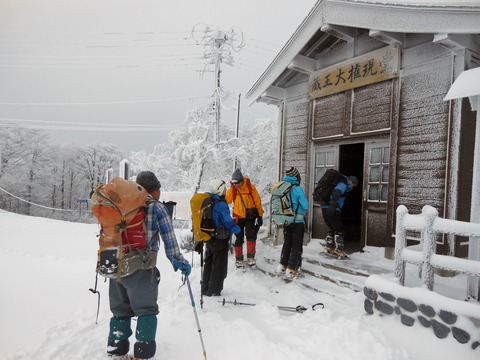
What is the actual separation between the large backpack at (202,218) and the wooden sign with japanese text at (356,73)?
409cm

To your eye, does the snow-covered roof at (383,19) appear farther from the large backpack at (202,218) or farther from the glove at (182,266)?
the glove at (182,266)

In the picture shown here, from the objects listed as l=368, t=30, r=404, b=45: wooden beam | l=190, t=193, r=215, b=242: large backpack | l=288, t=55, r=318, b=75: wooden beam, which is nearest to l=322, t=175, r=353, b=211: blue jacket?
l=190, t=193, r=215, b=242: large backpack

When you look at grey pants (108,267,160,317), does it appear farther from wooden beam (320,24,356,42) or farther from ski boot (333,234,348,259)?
wooden beam (320,24,356,42)

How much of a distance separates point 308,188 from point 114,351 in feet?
18.3

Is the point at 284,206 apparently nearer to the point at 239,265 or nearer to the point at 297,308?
the point at 239,265

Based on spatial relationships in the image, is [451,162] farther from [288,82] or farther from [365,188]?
[288,82]

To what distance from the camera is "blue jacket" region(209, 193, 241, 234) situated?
5.12 metres

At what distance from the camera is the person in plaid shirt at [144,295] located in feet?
9.95

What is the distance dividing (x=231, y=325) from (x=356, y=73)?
5489mm

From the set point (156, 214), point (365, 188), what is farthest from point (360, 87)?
point (156, 214)

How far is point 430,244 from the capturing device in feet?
12.8

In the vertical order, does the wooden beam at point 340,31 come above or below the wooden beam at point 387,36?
above

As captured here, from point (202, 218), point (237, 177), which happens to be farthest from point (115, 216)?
point (237, 177)

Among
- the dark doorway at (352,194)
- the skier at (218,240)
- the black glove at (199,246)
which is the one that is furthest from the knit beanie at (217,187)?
the dark doorway at (352,194)
